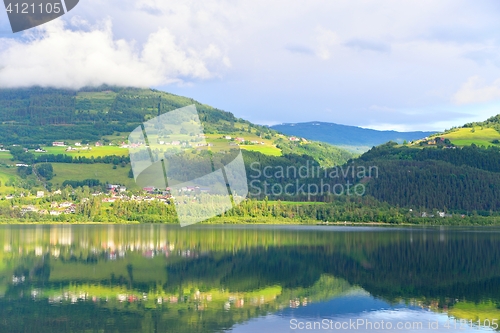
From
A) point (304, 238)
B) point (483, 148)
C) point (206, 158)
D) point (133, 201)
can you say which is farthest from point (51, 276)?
point (483, 148)

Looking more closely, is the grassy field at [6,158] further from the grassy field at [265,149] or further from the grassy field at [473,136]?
the grassy field at [473,136]

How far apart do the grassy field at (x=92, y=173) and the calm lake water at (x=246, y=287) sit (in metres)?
70.0

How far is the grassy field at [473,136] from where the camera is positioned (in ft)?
435

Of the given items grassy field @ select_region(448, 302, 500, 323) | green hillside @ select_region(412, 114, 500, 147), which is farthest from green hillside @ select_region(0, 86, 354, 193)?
grassy field @ select_region(448, 302, 500, 323)

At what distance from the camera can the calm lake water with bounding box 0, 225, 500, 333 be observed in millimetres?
25828

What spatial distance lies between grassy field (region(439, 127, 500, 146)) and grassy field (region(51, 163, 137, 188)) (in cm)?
6791

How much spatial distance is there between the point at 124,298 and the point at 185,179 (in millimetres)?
70545

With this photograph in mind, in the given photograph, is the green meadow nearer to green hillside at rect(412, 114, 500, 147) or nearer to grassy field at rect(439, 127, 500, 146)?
green hillside at rect(412, 114, 500, 147)

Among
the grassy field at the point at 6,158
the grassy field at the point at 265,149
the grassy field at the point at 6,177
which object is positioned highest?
the grassy field at the point at 265,149

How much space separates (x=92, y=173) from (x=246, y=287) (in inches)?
4001

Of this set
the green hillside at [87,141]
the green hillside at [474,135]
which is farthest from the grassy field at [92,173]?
the green hillside at [474,135]

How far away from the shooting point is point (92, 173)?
430 ft

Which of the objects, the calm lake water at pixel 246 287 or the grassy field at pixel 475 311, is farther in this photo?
the grassy field at pixel 475 311

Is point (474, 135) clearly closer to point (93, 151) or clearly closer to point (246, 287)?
point (93, 151)
